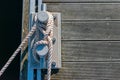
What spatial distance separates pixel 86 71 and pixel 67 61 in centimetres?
13

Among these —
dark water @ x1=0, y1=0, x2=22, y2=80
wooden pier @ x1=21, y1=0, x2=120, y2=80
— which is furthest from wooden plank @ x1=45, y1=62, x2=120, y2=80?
dark water @ x1=0, y1=0, x2=22, y2=80

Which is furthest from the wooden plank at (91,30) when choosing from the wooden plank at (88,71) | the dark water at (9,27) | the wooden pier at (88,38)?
the dark water at (9,27)

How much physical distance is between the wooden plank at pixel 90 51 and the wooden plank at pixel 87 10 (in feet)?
0.56

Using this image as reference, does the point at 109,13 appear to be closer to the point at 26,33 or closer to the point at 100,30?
the point at 100,30

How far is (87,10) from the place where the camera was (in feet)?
8.36

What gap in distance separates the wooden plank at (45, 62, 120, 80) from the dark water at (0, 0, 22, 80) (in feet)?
4.86

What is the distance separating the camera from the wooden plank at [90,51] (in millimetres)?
2447

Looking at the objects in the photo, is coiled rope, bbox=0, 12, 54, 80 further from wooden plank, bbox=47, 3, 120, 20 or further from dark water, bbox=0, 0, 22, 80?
dark water, bbox=0, 0, 22, 80

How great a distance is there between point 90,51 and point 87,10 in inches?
11.1

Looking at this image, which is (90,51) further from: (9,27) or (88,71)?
(9,27)

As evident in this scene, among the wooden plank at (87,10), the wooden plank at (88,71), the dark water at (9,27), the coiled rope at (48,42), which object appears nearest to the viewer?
the coiled rope at (48,42)

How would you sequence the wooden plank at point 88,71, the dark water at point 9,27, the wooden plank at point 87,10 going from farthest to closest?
the dark water at point 9,27 → the wooden plank at point 87,10 → the wooden plank at point 88,71

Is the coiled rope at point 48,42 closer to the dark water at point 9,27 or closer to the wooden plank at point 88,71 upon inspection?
the wooden plank at point 88,71

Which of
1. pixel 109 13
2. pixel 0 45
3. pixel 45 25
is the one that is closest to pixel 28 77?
pixel 45 25
